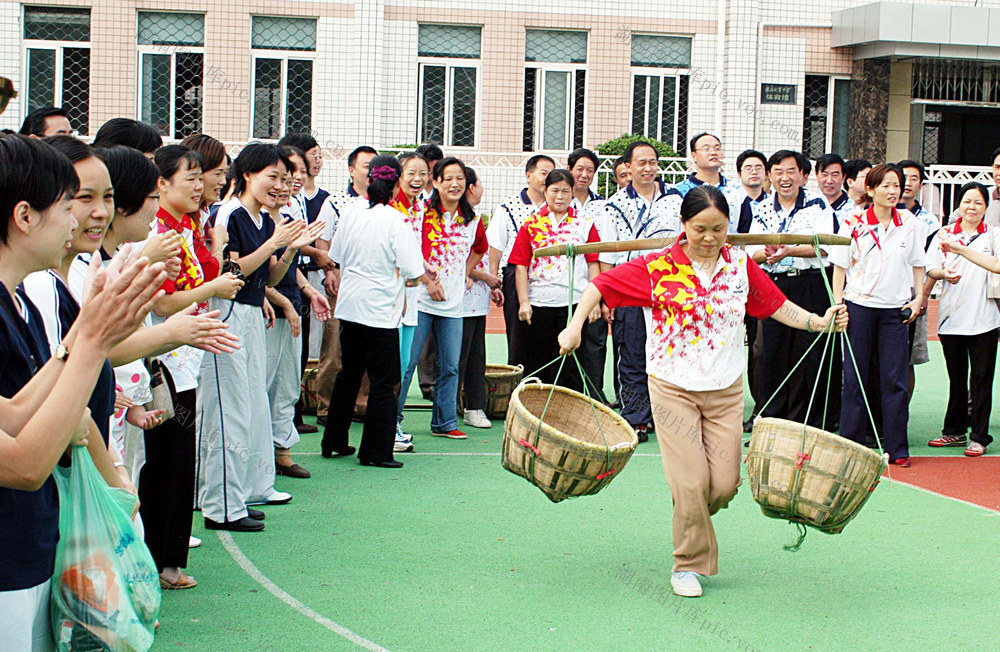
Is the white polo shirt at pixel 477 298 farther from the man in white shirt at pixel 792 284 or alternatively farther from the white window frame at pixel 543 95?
the white window frame at pixel 543 95

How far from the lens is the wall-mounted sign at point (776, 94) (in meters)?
18.2

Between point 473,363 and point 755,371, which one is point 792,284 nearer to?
point 755,371

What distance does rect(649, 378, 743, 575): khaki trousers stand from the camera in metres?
4.36

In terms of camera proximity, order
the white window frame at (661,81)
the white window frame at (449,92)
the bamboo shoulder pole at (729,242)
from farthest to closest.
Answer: the white window frame at (661,81) < the white window frame at (449,92) < the bamboo shoulder pole at (729,242)

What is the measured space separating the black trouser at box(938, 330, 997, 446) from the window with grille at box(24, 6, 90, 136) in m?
13.3

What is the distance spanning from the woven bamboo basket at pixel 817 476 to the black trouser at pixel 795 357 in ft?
11.6

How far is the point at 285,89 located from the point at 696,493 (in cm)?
1415

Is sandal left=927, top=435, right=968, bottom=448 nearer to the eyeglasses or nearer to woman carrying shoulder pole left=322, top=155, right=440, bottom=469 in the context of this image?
woman carrying shoulder pole left=322, top=155, right=440, bottom=469

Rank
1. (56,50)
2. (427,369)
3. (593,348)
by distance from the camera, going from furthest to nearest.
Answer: (56,50) → (427,369) → (593,348)

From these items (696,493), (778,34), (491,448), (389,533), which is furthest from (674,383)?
(778,34)

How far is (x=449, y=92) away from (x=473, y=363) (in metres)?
10.6

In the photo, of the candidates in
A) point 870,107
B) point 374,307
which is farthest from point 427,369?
point 870,107

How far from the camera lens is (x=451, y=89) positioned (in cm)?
1770

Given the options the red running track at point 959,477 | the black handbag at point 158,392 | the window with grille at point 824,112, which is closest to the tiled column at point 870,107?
the window with grille at point 824,112
